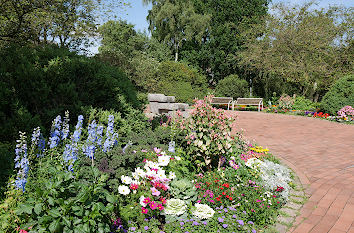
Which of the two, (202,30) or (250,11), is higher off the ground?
(250,11)

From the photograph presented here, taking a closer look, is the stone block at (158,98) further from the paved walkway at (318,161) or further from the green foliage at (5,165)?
the green foliage at (5,165)

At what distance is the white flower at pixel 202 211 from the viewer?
320cm

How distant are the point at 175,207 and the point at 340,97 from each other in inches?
507

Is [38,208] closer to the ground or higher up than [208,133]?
closer to the ground

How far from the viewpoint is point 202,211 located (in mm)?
3262

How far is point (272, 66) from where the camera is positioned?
19.2m

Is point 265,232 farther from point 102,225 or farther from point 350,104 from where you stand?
point 350,104

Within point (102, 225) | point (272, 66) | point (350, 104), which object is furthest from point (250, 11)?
point (102, 225)

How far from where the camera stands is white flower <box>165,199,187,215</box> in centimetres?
317

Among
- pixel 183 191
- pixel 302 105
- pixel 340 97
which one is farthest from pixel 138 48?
pixel 183 191

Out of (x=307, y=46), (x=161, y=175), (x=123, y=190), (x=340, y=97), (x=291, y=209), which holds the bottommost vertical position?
(x=291, y=209)

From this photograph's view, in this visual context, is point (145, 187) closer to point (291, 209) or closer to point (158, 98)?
point (291, 209)

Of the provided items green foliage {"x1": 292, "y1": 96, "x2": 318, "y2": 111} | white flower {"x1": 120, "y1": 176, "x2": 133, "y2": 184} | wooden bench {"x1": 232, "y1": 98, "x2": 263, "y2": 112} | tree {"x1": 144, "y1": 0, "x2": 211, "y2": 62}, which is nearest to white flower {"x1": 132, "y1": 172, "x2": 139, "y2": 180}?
white flower {"x1": 120, "y1": 176, "x2": 133, "y2": 184}

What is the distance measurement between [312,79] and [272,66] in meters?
2.77
